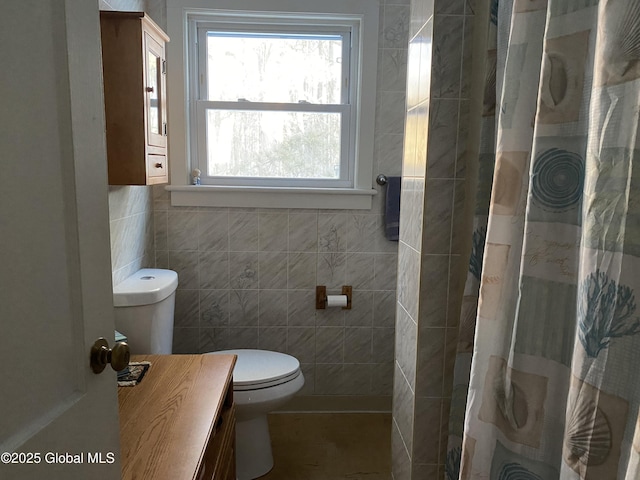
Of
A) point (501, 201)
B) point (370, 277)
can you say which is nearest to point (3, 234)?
point (501, 201)

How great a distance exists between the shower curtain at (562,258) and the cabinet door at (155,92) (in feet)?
4.09

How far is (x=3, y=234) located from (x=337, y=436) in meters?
2.13

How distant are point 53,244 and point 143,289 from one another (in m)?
1.30

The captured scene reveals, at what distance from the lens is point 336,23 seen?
2408 millimetres

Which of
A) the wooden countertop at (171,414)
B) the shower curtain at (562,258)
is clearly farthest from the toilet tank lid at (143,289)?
the shower curtain at (562,258)

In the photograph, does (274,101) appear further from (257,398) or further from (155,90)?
(257,398)

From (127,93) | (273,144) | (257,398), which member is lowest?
(257,398)

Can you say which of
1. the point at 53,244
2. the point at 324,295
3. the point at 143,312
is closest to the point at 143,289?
the point at 143,312

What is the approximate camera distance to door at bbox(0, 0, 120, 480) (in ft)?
1.88

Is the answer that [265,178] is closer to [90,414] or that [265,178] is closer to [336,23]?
[336,23]

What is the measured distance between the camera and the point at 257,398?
1925mm

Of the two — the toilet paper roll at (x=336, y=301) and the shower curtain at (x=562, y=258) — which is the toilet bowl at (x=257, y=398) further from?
the shower curtain at (x=562, y=258)

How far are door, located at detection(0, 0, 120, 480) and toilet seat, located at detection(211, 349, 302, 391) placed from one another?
112cm

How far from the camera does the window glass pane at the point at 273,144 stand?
2.50 meters
